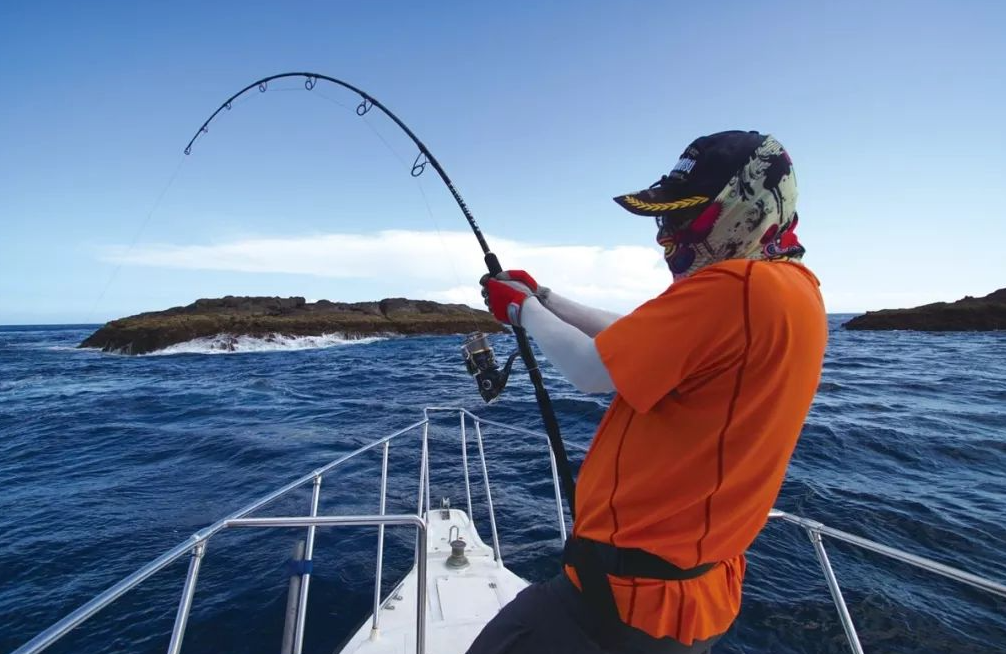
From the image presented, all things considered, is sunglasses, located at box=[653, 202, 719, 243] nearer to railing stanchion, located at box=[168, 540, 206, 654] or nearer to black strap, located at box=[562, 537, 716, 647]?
black strap, located at box=[562, 537, 716, 647]

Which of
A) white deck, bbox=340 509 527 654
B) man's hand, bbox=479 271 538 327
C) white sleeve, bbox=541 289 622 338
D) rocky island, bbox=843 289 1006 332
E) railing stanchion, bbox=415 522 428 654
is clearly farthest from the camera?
rocky island, bbox=843 289 1006 332

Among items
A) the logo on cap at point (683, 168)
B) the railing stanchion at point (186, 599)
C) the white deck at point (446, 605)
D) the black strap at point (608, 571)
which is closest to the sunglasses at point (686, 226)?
the logo on cap at point (683, 168)

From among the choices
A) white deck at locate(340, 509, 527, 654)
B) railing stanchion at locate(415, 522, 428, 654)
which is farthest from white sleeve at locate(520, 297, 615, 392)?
white deck at locate(340, 509, 527, 654)

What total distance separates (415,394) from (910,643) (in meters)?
14.4

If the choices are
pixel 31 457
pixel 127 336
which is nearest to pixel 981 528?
pixel 31 457

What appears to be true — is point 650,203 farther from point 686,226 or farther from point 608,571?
point 608,571

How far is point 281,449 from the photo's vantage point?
406 inches

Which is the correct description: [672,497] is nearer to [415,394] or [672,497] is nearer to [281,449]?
[281,449]

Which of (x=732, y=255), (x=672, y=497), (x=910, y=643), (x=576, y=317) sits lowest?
(x=910, y=643)

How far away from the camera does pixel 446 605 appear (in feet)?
11.8

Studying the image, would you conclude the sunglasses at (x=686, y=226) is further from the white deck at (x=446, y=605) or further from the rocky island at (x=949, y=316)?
the rocky island at (x=949, y=316)

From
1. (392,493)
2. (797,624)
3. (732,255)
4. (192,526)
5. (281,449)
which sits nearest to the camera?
(732,255)

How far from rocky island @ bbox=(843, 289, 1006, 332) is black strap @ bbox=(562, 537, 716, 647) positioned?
210 feet

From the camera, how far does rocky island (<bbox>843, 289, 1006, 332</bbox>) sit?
46.8 m
